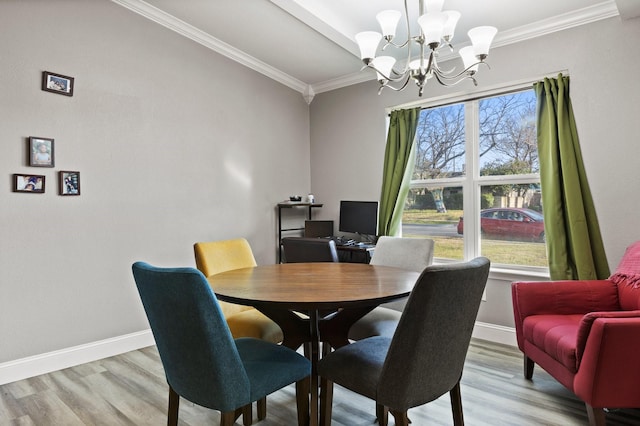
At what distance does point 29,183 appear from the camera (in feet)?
8.12

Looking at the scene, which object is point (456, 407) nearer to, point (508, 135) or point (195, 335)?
point (195, 335)

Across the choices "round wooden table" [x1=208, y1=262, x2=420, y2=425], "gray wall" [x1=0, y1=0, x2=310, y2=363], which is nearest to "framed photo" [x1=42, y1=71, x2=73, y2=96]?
"gray wall" [x1=0, y1=0, x2=310, y2=363]

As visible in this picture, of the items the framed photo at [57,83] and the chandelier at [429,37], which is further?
the framed photo at [57,83]

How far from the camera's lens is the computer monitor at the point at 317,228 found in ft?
13.9

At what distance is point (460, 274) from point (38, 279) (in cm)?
271

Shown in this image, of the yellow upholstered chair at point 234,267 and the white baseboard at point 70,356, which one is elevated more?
the yellow upholstered chair at point 234,267

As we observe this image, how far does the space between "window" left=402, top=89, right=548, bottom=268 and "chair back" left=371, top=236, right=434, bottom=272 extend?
1126 millimetres

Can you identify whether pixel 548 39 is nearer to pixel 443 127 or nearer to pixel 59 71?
pixel 443 127

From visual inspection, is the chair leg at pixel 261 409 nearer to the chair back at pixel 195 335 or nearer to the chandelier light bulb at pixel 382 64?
the chair back at pixel 195 335

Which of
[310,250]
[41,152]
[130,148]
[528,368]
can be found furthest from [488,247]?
[41,152]

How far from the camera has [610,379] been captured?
67.4 inches

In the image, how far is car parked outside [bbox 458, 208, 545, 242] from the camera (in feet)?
10.6

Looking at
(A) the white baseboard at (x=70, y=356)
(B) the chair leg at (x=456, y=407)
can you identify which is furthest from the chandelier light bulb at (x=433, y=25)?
(A) the white baseboard at (x=70, y=356)

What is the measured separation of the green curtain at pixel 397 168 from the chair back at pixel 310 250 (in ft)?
3.72
